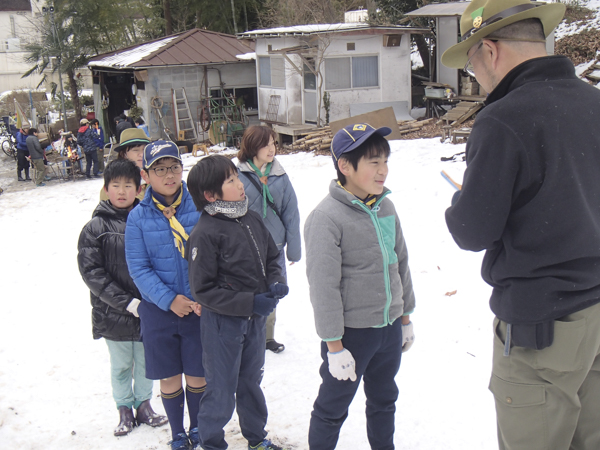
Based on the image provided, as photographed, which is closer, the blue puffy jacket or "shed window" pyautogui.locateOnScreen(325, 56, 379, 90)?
the blue puffy jacket

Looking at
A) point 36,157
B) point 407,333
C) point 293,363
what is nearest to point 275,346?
point 293,363

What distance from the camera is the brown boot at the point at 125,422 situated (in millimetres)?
3662

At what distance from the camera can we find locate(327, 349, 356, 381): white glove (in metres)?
2.66

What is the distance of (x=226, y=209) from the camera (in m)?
3.00

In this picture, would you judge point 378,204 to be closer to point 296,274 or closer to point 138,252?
point 138,252

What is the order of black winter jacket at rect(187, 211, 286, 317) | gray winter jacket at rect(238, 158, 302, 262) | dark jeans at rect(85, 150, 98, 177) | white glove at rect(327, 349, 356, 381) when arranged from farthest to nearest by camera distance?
dark jeans at rect(85, 150, 98, 177), gray winter jacket at rect(238, 158, 302, 262), black winter jacket at rect(187, 211, 286, 317), white glove at rect(327, 349, 356, 381)

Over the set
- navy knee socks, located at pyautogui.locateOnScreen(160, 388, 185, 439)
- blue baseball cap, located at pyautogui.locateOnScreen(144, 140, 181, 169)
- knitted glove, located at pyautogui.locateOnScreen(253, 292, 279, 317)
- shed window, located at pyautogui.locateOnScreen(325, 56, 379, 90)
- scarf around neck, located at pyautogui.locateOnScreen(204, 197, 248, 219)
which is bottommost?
navy knee socks, located at pyautogui.locateOnScreen(160, 388, 185, 439)

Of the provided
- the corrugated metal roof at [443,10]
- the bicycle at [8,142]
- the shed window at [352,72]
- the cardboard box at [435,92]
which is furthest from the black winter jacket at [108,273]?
the bicycle at [8,142]

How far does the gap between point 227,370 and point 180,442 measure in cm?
69

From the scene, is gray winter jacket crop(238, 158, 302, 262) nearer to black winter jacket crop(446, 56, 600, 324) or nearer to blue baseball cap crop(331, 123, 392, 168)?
blue baseball cap crop(331, 123, 392, 168)

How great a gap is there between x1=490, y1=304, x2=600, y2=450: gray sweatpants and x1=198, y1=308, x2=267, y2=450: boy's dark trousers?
142cm

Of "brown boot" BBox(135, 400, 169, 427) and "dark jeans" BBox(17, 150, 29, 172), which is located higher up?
"dark jeans" BBox(17, 150, 29, 172)

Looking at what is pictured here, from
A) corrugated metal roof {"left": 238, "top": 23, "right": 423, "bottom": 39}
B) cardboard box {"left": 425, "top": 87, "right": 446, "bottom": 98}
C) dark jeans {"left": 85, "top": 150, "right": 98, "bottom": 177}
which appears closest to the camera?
dark jeans {"left": 85, "top": 150, "right": 98, "bottom": 177}

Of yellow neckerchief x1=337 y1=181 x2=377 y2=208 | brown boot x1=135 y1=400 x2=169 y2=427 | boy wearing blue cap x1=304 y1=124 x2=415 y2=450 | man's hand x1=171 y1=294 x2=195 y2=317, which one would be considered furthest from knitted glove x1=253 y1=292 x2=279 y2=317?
brown boot x1=135 y1=400 x2=169 y2=427
